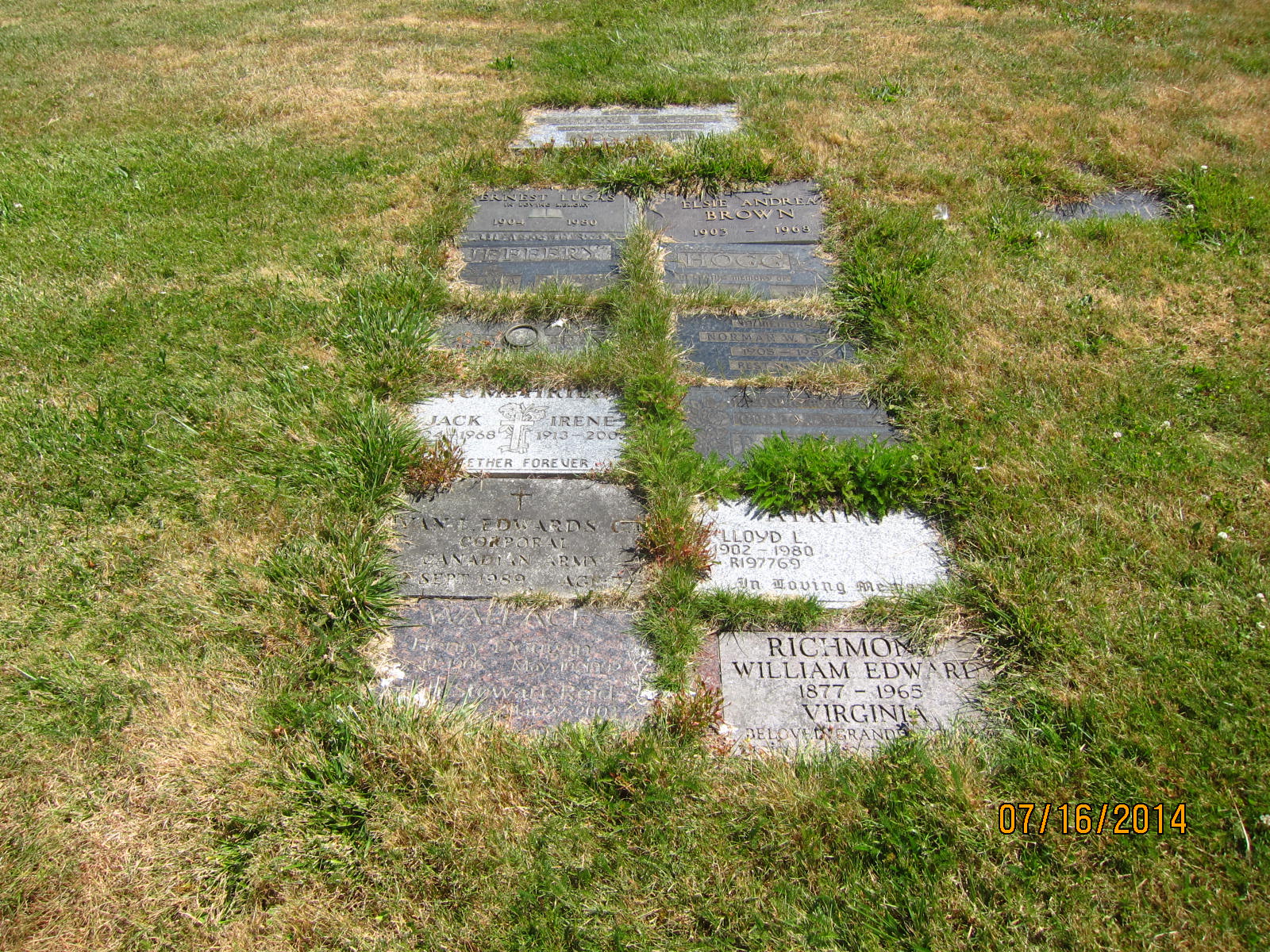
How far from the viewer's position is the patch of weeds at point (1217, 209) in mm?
4746

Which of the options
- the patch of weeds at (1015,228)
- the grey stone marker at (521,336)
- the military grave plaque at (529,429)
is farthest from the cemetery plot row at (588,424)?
the patch of weeds at (1015,228)

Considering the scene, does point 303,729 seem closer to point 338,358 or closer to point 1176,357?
point 338,358

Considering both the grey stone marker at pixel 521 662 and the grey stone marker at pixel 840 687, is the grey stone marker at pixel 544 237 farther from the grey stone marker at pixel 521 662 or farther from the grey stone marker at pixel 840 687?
the grey stone marker at pixel 840 687

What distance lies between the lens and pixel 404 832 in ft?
7.95

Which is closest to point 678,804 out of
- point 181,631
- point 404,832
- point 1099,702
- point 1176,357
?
point 404,832

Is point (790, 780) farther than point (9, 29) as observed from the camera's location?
No

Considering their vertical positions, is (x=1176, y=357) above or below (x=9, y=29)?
below

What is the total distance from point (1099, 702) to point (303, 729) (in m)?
2.82

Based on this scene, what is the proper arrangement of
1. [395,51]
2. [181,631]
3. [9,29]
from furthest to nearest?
[9,29]
[395,51]
[181,631]

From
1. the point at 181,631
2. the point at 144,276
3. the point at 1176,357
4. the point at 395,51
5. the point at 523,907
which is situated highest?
the point at 395,51

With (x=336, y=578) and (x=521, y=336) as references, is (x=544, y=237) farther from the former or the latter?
(x=336, y=578)

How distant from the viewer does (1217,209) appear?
4969 millimetres

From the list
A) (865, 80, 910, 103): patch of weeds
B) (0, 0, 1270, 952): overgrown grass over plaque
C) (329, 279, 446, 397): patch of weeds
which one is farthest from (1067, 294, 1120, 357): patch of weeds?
(329, 279, 446, 397): patch of weeds
